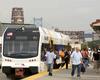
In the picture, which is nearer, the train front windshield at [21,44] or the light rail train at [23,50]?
the light rail train at [23,50]

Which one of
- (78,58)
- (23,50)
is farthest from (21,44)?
(78,58)

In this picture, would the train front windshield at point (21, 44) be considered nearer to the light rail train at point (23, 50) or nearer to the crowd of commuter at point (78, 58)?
the light rail train at point (23, 50)

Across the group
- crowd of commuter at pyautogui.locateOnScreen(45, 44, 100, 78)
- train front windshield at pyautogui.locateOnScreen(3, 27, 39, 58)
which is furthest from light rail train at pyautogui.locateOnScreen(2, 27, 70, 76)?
crowd of commuter at pyautogui.locateOnScreen(45, 44, 100, 78)

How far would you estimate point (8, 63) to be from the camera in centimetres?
2750

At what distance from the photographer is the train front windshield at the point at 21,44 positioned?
27.8 metres

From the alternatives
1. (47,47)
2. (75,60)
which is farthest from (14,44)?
(75,60)

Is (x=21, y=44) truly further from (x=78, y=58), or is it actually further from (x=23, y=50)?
(x=78, y=58)

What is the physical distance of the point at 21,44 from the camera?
28.2m

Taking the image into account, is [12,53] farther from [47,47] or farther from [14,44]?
[47,47]

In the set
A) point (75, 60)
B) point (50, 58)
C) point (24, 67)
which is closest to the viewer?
point (75, 60)

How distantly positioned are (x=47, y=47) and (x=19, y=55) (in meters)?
3.73

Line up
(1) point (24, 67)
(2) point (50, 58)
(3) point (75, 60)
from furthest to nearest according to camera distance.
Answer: (1) point (24, 67)
(2) point (50, 58)
(3) point (75, 60)

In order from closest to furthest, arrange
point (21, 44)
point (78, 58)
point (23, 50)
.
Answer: point (78, 58), point (23, 50), point (21, 44)

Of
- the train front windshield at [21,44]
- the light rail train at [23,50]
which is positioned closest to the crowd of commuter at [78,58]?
the light rail train at [23,50]
